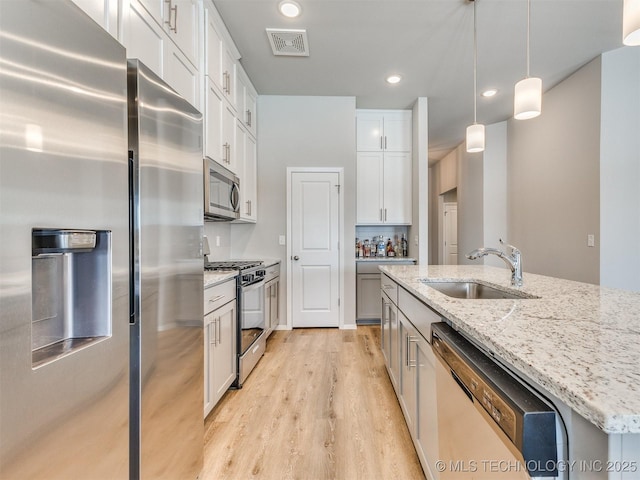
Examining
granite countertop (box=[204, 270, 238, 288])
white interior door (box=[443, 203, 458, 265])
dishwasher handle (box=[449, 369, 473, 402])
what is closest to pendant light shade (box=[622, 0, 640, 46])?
dishwasher handle (box=[449, 369, 473, 402])

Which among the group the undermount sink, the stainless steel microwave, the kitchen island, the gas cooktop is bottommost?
the undermount sink

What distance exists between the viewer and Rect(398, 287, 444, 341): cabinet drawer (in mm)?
1235

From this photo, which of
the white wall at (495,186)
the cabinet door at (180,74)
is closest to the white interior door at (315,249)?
the cabinet door at (180,74)

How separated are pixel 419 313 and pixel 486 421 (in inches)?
29.2

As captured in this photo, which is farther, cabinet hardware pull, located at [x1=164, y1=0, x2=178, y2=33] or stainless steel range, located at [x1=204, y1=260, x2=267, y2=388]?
stainless steel range, located at [x1=204, y1=260, x2=267, y2=388]

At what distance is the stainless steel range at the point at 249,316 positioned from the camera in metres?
2.29

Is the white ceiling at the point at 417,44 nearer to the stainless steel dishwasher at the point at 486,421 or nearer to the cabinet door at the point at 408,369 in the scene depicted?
the cabinet door at the point at 408,369

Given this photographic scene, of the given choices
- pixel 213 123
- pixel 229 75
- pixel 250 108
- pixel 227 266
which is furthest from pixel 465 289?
pixel 250 108

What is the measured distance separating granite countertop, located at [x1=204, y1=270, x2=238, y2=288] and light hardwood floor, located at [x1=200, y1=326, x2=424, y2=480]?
2.86ft

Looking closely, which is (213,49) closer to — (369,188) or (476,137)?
(476,137)

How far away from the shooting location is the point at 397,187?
13.7 feet

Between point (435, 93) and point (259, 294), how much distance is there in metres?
3.23

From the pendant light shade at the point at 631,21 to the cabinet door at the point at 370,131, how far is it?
3.00 meters

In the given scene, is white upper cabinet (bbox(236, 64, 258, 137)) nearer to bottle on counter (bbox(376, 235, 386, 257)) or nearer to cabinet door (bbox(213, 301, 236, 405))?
cabinet door (bbox(213, 301, 236, 405))
